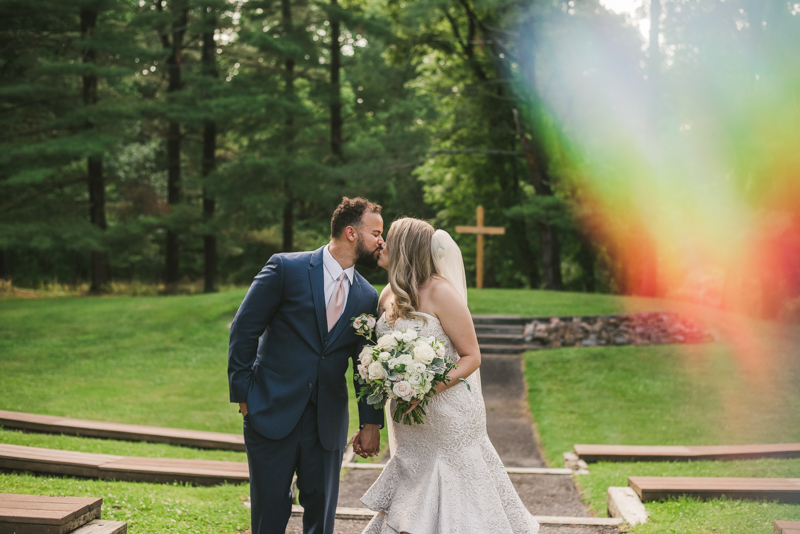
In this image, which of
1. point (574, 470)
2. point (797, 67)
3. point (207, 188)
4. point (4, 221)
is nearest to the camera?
point (574, 470)

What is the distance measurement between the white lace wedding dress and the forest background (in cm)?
1274

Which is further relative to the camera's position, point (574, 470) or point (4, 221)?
point (4, 221)

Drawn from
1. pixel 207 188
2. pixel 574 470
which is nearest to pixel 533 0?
pixel 207 188

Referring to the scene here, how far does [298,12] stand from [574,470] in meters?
20.9

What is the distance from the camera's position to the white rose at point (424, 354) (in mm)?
3229

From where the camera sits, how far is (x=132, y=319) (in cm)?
1525

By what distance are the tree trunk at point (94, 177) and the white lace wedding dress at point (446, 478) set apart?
17.1 m

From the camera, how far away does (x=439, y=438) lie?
11.9 feet

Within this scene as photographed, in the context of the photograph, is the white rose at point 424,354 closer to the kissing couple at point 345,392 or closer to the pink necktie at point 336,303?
the kissing couple at point 345,392

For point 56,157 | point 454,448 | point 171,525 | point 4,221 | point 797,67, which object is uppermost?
point 797,67

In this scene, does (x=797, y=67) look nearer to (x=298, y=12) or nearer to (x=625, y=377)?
(x=625, y=377)

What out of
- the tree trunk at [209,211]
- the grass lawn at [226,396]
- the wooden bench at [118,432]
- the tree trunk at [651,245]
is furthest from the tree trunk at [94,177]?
the tree trunk at [651,245]

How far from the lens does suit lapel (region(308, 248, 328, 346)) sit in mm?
3457


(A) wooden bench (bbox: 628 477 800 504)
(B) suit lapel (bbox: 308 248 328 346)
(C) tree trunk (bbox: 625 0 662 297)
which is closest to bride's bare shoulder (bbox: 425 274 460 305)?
(B) suit lapel (bbox: 308 248 328 346)
